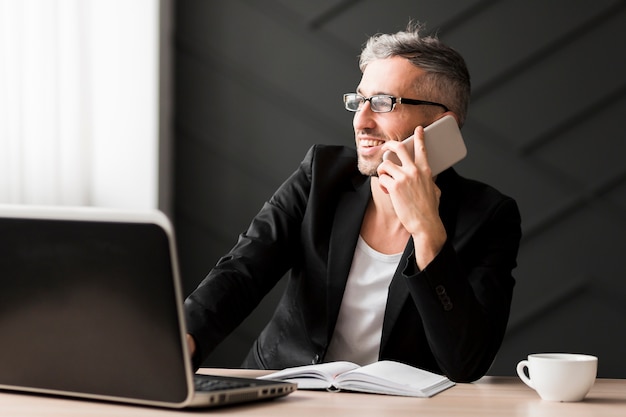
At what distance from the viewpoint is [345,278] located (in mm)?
1775

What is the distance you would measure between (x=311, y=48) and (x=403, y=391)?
1.77 metres

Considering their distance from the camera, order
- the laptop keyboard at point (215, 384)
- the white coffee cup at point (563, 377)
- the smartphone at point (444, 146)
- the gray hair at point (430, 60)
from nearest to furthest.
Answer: the laptop keyboard at point (215, 384) < the white coffee cup at point (563, 377) < the smartphone at point (444, 146) < the gray hair at point (430, 60)

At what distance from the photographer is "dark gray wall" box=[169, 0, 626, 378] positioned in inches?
109

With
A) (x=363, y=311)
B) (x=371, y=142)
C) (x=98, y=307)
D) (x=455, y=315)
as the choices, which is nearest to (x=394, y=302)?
(x=363, y=311)

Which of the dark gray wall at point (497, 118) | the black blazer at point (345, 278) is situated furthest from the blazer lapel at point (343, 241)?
the dark gray wall at point (497, 118)

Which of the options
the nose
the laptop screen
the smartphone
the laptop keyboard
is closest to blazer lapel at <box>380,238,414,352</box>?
the smartphone

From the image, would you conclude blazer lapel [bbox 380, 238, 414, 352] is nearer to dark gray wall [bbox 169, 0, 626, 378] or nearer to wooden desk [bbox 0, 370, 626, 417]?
wooden desk [bbox 0, 370, 626, 417]

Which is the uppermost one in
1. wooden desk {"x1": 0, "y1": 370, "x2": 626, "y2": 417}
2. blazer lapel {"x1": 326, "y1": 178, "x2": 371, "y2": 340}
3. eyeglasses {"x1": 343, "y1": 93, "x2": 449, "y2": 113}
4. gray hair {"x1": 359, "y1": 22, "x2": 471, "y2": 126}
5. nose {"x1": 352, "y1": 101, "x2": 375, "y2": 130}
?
gray hair {"x1": 359, "y1": 22, "x2": 471, "y2": 126}

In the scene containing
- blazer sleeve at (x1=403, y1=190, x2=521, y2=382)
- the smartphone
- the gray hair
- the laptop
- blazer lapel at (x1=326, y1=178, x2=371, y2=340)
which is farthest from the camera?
the gray hair

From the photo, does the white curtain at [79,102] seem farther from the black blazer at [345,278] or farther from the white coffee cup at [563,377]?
the white coffee cup at [563,377]

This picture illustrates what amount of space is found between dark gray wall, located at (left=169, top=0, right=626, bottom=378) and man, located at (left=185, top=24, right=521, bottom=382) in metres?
0.83

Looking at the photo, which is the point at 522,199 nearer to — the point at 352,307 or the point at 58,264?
the point at 352,307

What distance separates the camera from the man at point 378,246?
1.55m

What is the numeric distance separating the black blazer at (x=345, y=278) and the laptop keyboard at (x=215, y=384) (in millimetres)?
238
